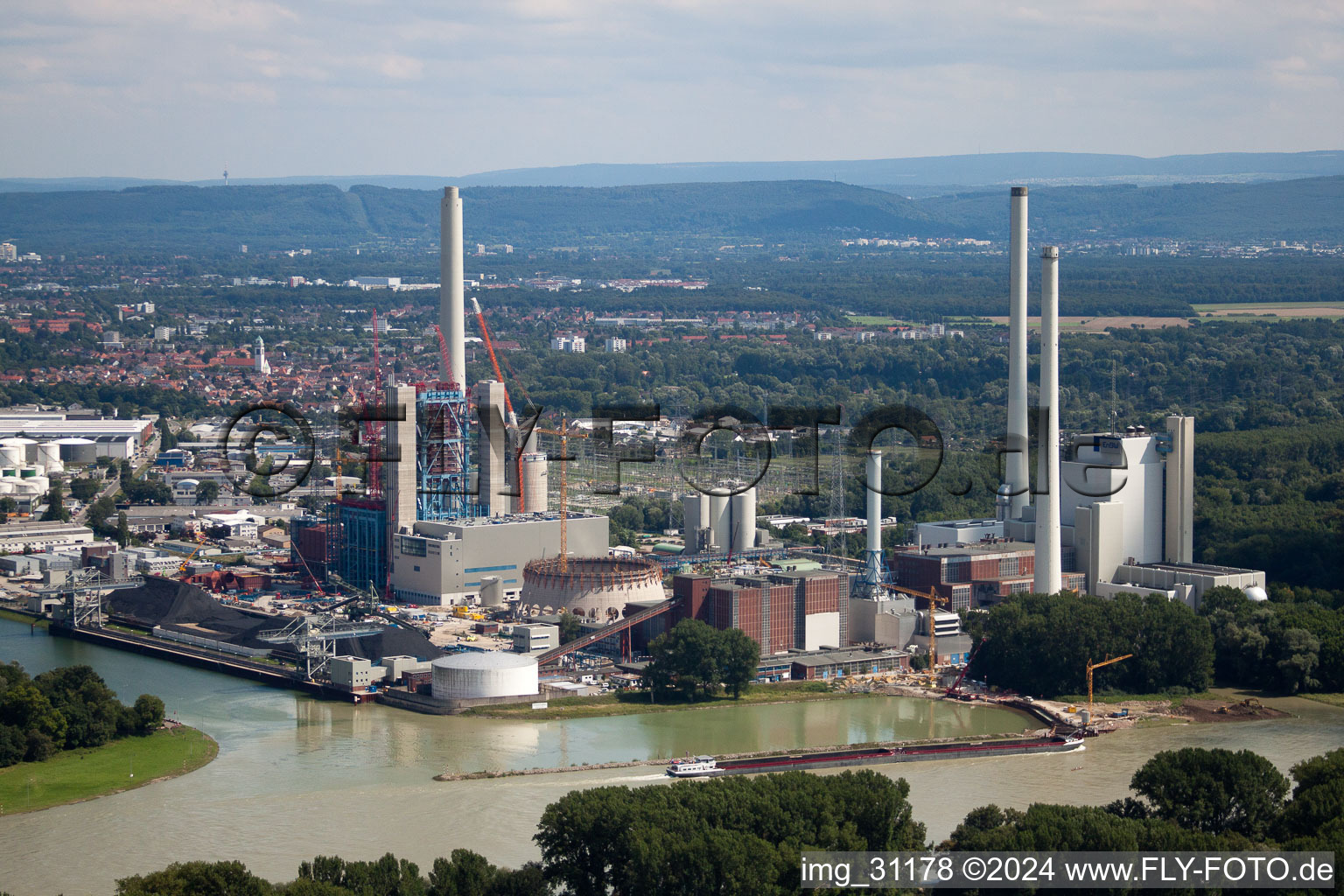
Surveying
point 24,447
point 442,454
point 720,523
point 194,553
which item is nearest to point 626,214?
point 24,447

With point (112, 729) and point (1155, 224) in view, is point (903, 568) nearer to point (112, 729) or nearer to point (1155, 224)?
point (112, 729)

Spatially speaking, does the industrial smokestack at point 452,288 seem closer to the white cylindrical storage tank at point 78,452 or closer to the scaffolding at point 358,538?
the scaffolding at point 358,538

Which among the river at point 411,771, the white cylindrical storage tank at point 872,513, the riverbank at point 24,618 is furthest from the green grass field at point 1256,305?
the river at point 411,771

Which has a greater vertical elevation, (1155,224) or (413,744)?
(1155,224)

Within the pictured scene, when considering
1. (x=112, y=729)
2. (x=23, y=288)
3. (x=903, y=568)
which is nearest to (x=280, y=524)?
(x=903, y=568)

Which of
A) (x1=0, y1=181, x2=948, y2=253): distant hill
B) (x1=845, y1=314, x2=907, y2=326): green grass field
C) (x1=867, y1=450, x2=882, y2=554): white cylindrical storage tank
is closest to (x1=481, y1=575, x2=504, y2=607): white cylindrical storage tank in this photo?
(x1=867, y1=450, x2=882, y2=554): white cylindrical storage tank

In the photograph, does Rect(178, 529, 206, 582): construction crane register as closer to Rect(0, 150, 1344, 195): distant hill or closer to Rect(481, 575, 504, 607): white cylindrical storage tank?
Rect(481, 575, 504, 607): white cylindrical storage tank
